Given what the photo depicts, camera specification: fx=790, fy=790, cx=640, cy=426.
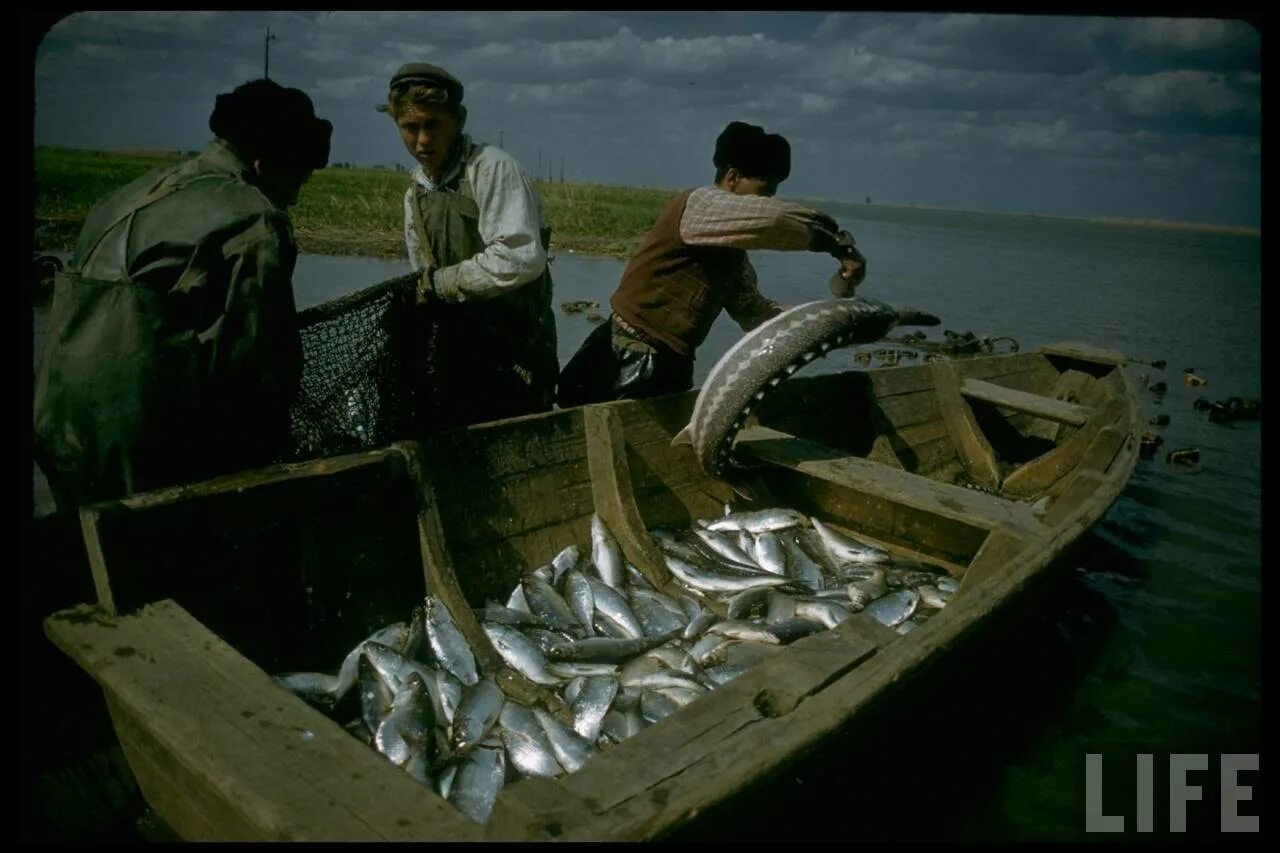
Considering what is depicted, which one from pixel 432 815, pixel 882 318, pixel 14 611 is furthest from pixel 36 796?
pixel 882 318

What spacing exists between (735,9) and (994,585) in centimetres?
273

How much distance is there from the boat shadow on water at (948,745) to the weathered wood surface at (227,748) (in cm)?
84

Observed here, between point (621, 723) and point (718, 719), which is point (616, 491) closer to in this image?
point (621, 723)

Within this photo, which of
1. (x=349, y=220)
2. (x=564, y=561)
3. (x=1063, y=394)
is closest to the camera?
(x=564, y=561)

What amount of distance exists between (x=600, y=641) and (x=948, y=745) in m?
2.21

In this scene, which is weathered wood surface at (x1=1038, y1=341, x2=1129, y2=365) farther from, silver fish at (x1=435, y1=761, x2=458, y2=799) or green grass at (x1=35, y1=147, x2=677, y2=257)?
green grass at (x1=35, y1=147, x2=677, y2=257)

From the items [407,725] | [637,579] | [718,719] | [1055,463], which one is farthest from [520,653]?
[1055,463]

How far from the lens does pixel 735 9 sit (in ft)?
9.14

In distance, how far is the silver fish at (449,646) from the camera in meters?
3.65

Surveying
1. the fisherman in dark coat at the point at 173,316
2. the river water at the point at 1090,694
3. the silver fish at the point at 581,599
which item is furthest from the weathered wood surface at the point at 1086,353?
the fisherman in dark coat at the point at 173,316

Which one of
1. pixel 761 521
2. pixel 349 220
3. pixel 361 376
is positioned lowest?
pixel 761 521

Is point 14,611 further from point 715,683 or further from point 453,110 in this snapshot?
point 453,110

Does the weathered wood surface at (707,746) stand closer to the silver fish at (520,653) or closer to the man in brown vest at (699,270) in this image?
the silver fish at (520,653)

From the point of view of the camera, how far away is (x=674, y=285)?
5.57m
